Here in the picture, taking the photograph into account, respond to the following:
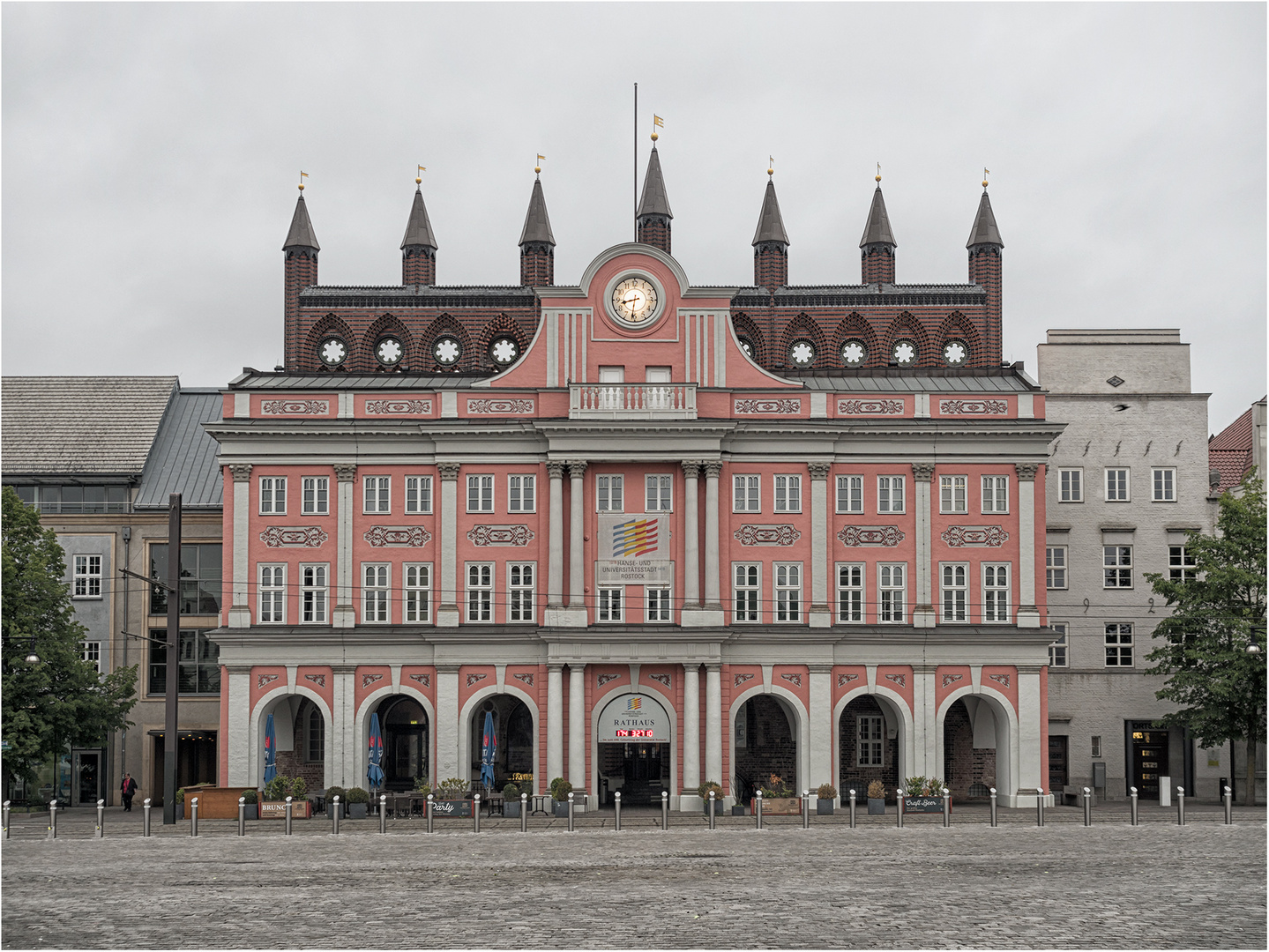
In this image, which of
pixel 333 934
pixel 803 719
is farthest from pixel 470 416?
pixel 333 934

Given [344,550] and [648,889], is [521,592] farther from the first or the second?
[648,889]

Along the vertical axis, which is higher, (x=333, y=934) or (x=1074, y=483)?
(x=1074, y=483)

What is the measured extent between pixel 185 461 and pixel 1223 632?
136 feet

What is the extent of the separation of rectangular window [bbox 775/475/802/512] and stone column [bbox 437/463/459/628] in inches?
465

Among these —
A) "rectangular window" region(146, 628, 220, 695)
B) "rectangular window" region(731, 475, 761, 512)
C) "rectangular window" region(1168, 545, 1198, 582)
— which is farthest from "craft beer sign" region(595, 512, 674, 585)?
"rectangular window" region(1168, 545, 1198, 582)

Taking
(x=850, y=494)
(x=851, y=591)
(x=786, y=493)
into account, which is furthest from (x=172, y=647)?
(x=850, y=494)

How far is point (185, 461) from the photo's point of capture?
208 ft

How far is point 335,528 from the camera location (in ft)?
181

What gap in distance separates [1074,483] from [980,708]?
1051cm

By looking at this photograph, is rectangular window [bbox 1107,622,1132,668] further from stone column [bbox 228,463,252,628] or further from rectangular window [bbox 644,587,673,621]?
stone column [bbox 228,463,252,628]

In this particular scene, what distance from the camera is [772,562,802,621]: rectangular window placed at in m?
54.9

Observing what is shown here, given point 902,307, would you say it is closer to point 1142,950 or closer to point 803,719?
point 803,719

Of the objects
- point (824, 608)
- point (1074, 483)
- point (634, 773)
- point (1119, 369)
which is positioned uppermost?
point (1119, 369)

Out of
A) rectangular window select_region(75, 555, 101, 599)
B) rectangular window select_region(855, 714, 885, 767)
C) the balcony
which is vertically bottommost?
rectangular window select_region(855, 714, 885, 767)
